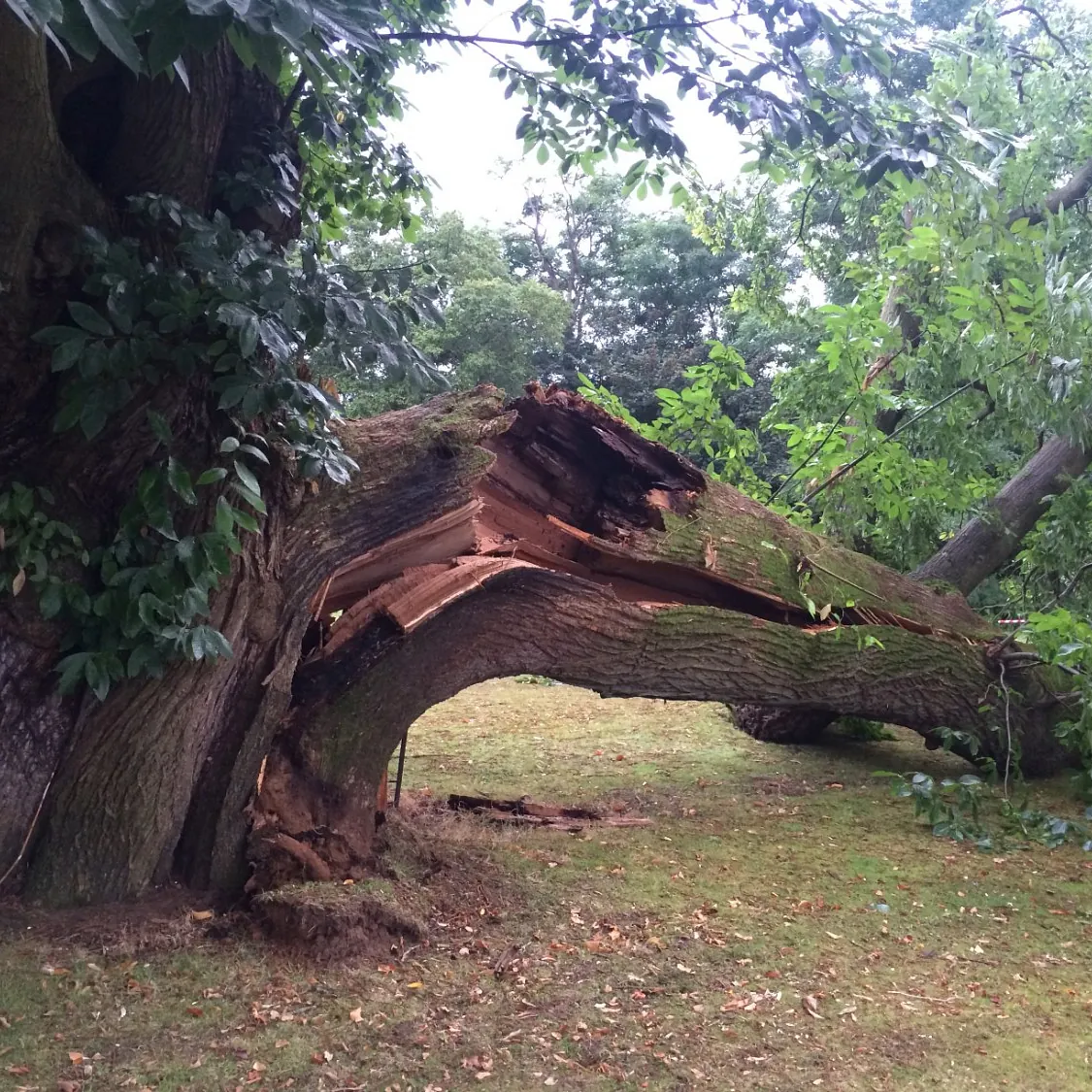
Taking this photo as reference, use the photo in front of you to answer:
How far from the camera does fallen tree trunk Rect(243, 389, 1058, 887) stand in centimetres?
331

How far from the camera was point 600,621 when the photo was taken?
4.03 meters

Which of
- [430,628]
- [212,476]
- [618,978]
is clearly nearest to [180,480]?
[212,476]

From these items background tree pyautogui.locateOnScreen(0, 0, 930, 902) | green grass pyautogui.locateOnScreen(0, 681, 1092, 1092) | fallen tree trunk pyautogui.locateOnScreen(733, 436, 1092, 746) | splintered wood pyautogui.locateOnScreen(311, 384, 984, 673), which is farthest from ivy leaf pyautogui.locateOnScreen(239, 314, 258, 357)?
fallen tree trunk pyautogui.locateOnScreen(733, 436, 1092, 746)

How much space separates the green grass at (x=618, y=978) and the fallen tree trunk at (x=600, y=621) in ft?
1.60

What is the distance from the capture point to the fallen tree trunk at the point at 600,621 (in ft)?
10.9

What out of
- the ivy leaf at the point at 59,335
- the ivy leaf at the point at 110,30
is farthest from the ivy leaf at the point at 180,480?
the ivy leaf at the point at 110,30

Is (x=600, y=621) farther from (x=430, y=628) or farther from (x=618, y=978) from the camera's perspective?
(x=618, y=978)

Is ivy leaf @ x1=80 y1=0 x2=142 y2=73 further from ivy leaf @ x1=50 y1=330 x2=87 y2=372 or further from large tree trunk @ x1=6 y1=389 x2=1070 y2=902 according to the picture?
large tree trunk @ x1=6 y1=389 x2=1070 y2=902

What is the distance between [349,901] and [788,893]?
5.43ft

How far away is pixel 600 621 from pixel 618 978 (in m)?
1.55

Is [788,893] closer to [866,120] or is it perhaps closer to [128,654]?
[128,654]

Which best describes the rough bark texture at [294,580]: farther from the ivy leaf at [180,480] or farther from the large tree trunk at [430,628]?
the ivy leaf at [180,480]

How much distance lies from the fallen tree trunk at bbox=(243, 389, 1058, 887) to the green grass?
0.49 m

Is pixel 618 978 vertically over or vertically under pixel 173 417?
under
